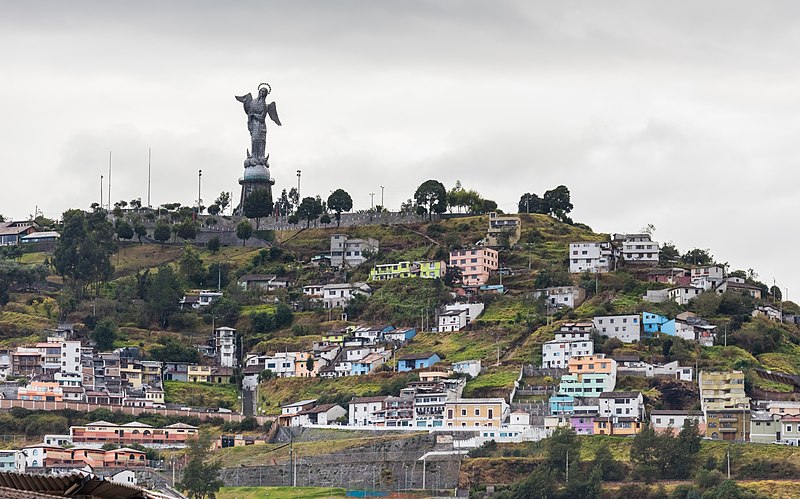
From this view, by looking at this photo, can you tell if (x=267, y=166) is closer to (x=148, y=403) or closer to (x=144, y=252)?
(x=144, y=252)

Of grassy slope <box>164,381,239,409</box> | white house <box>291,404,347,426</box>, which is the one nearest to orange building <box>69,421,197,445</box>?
white house <box>291,404,347,426</box>

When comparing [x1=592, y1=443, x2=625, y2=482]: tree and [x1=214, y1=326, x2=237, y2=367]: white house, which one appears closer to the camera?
[x1=592, y1=443, x2=625, y2=482]: tree

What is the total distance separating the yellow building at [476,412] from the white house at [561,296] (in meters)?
15.2

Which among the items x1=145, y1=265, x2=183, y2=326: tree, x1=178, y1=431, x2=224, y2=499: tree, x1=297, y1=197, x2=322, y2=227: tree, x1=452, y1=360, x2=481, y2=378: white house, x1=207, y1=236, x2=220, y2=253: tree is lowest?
x1=178, y1=431, x2=224, y2=499: tree

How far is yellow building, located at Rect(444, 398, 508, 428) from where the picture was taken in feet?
255

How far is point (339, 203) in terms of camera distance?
377 ft

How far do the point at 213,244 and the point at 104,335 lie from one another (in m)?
18.8

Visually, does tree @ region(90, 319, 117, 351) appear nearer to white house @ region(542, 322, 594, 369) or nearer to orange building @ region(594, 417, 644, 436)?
white house @ region(542, 322, 594, 369)

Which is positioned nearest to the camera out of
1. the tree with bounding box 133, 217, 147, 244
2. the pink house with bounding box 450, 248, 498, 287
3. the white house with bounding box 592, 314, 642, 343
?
the white house with bounding box 592, 314, 642, 343

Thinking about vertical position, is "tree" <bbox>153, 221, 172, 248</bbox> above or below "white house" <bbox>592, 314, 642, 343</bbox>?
above

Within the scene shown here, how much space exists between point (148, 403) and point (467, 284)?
69.8ft

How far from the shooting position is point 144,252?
114m

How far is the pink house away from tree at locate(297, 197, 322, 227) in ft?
51.8

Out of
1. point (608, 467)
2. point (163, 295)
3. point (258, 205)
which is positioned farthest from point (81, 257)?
point (608, 467)
